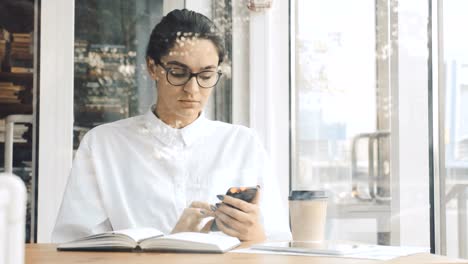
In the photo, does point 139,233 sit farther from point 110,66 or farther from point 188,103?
point 110,66

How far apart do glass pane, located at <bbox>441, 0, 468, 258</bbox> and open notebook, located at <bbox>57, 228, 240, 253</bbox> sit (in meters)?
0.69

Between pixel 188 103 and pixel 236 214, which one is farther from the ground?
pixel 188 103

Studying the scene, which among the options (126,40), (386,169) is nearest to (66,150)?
(126,40)

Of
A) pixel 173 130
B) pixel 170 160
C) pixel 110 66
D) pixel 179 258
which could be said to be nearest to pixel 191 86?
pixel 173 130

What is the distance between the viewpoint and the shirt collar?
2380 millimetres

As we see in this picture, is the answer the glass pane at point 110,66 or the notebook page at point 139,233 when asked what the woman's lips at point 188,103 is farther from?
the notebook page at point 139,233

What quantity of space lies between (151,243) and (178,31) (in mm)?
1217

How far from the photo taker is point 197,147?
248cm

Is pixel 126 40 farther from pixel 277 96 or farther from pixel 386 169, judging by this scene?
pixel 386 169

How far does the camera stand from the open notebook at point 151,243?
4.47 ft

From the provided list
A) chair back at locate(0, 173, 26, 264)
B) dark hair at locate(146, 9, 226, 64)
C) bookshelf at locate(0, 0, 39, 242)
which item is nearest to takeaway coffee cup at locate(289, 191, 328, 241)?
chair back at locate(0, 173, 26, 264)

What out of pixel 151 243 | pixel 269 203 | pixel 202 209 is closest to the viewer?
pixel 151 243

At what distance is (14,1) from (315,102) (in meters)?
1.16

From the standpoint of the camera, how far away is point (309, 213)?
148 cm
